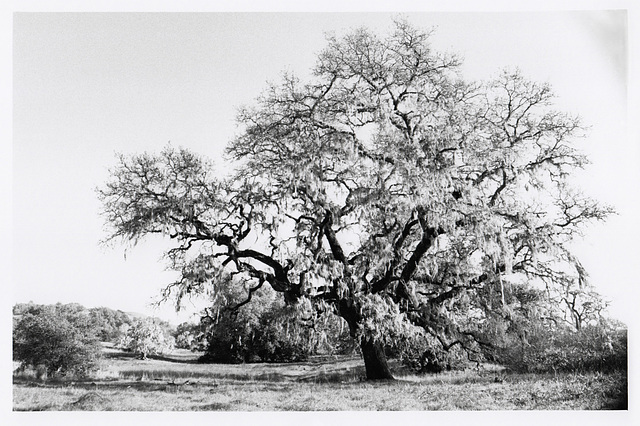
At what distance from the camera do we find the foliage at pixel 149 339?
619cm

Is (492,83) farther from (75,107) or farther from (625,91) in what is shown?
(75,107)

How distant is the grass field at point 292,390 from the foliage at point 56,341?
14 centimetres

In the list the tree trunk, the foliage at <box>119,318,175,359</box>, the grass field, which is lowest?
the grass field

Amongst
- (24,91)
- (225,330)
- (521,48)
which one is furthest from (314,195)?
(24,91)

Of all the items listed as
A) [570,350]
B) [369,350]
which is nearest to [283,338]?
[369,350]

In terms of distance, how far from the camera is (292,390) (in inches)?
238

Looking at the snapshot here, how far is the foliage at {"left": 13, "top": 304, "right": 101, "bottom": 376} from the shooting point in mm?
5969

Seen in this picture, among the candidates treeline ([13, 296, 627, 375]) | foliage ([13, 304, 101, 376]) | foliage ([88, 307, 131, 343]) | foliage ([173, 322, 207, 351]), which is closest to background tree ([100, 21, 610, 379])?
treeline ([13, 296, 627, 375])

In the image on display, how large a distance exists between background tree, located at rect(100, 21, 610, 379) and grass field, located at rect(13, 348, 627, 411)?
0.39m

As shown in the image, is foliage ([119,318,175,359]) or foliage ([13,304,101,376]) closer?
foliage ([13,304,101,376])

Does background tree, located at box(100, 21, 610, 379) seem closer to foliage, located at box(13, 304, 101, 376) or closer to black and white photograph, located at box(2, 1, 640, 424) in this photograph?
black and white photograph, located at box(2, 1, 640, 424)

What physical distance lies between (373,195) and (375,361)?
5.51ft

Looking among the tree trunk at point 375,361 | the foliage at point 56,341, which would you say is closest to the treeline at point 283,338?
the foliage at point 56,341

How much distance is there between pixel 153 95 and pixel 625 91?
471cm
